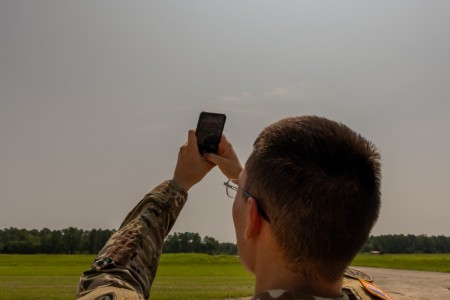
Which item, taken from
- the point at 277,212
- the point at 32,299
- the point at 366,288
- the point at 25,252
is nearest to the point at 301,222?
the point at 277,212

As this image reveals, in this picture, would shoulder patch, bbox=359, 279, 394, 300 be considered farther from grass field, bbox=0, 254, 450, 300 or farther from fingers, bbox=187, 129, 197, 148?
grass field, bbox=0, 254, 450, 300

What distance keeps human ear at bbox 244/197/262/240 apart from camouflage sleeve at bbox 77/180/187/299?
394 mm

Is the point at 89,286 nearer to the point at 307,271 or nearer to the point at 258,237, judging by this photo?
the point at 258,237

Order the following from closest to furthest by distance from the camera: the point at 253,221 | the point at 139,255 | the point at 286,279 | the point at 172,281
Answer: the point at 286,279 < the point at 253,221 < the point at 139,255 < the point at 172,281

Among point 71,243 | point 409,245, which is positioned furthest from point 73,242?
point 409,245

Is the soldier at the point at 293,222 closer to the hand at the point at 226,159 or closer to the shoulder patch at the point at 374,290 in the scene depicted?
the shoulder patch at the point at 374,290

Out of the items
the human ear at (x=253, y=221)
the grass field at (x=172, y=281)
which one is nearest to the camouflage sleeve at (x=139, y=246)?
the human ear at (x=253, y=221)

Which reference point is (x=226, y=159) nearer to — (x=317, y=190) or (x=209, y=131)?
(x=209, y=131)

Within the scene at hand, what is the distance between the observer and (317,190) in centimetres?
169

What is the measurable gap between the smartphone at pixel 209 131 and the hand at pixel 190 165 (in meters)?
0.04

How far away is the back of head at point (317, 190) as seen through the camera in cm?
170

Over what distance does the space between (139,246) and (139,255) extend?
0.11 ft

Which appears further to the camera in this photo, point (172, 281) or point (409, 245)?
point (409, 245)

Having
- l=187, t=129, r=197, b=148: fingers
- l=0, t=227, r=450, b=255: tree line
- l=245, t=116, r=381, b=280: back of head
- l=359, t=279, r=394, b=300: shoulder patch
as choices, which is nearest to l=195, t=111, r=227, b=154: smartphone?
l=187, t=129, r=197, b=148: fingers
